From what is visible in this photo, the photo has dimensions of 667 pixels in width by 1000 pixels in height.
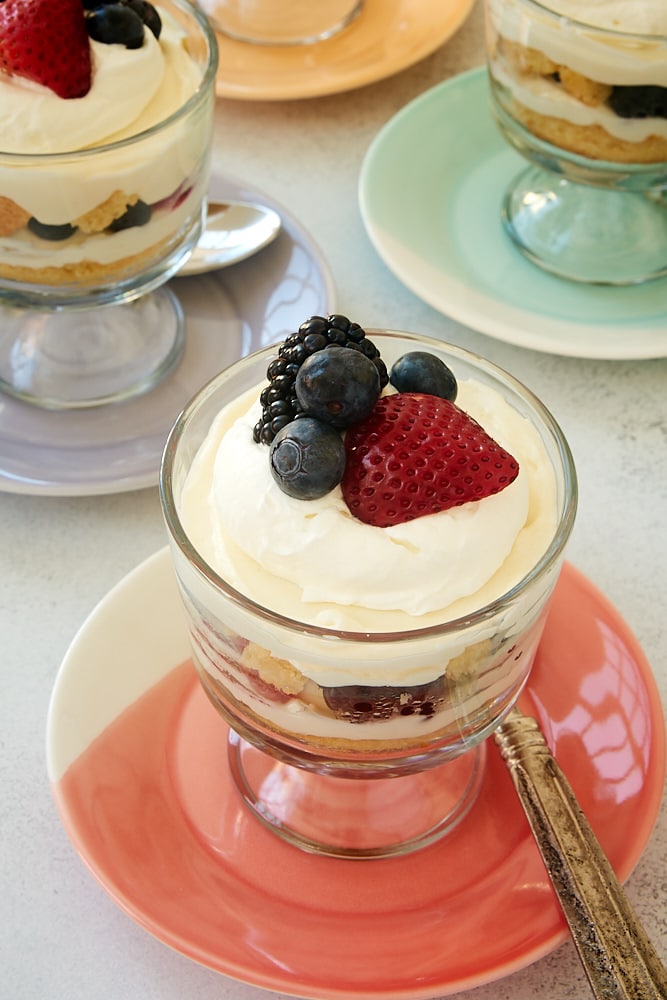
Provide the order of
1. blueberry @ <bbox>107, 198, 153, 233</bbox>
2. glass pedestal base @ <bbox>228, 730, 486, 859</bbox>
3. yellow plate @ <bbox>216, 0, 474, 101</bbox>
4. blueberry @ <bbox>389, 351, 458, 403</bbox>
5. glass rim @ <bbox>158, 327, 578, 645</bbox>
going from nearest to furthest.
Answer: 1. glass rim @ <bbox>158, 327, 578, 645</bbox>
2. blueberry @ <bbox>389, 351, 458, 403</bbox>
3. glass pedestal base @ <bbox>228, 730, 486, 859</bbox>
4. blueberry @ <bbox>107, 198, 153, 233</bbox>
5. yellow plate @ <bbox>216, 0, 474, 101</bbox>

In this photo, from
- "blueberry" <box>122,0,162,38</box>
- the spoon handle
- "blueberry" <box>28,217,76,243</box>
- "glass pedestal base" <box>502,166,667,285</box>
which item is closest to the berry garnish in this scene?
"glass pedestal base" <box>502,166,667,285</box>

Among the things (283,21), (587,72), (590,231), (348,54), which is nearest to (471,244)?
(590,231)

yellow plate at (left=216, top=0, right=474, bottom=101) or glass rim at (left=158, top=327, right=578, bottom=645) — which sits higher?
glass rim at (left=158, top=327, right=578, bottom=645)

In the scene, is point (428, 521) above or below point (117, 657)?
above

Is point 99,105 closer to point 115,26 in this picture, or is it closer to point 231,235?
point 115,26

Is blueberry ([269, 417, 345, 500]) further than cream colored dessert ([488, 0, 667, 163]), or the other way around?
cream colored dessert ([488, 0, 667, 163])

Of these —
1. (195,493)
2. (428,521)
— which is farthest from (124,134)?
(428,521)

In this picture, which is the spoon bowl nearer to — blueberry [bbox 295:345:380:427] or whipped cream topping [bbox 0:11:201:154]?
whipped cream topping [bbox 0:11:201:154]

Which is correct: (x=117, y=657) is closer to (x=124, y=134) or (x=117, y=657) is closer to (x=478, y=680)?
(x=478, y=680)
